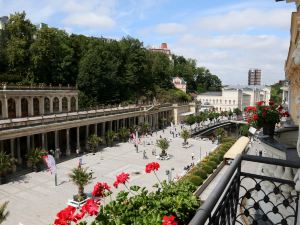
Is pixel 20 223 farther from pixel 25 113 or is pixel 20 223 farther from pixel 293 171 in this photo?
pixel 25 113

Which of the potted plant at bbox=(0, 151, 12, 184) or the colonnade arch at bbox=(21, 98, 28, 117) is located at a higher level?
the colonnade arch at bbox=(21, 98, 28, 117)

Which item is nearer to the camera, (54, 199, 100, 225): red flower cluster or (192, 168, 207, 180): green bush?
(54, 199, 100, 225): red flower cluster

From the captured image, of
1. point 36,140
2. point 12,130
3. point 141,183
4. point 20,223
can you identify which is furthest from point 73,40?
point 20,223

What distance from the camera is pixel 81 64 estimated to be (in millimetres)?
64375

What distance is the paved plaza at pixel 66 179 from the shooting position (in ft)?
77.8

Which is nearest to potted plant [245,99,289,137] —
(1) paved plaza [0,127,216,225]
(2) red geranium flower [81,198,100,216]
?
(2) red geranium flower [81,198,100,216]

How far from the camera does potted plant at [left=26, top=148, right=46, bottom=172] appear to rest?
33656mm

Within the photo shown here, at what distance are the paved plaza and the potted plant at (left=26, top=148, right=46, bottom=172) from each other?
1.13m

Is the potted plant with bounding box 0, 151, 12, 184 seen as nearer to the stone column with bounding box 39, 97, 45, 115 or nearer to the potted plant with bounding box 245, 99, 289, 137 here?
the stone column with bounding box 39, 97, 45, 115

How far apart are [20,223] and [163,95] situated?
244 ft

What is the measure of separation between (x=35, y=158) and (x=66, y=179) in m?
4.72


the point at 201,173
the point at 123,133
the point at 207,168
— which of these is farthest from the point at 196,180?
the point at 123,133

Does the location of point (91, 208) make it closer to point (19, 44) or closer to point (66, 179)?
point (66, 179)

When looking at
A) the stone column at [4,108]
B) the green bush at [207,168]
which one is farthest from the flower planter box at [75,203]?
the stone column at [4,108]
